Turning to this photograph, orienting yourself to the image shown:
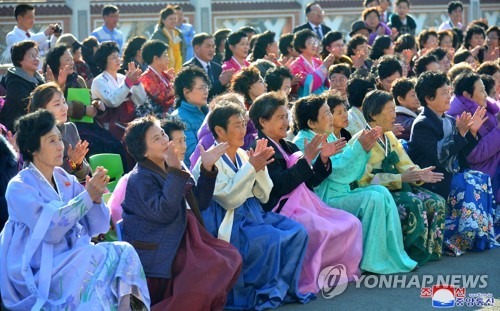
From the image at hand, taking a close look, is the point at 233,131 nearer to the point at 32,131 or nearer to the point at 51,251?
the point at 32,131

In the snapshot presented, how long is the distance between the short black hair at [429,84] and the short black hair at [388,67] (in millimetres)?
1407

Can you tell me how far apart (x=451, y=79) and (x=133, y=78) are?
3092mm

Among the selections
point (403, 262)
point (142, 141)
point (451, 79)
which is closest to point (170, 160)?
point (142, 141)

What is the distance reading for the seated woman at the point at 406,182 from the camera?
7.60 metres

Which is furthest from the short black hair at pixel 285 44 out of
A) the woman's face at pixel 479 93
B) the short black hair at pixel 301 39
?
the woman's face at pixel 479 93

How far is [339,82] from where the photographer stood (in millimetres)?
9648

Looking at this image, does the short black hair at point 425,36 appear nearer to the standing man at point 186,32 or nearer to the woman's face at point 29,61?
the standing man at point 186,32

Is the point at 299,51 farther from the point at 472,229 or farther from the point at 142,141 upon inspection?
the point at 142,141

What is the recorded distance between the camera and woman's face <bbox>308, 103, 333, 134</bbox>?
24.7 feet

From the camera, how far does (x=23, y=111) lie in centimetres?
824

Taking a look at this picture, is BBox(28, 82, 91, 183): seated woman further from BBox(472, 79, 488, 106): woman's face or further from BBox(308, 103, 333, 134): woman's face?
BBox(472, 79, 488, 106): woman's face

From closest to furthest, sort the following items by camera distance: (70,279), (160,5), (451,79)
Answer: (70,279)
(451,79)
(160,5)

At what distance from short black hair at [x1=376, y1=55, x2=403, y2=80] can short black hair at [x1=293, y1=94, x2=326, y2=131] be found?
243cm


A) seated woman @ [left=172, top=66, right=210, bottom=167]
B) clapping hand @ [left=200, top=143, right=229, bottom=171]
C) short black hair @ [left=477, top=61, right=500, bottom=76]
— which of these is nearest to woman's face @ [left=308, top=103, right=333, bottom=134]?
seated woman @ [left=172, top=66, right=210, bottom=167]
